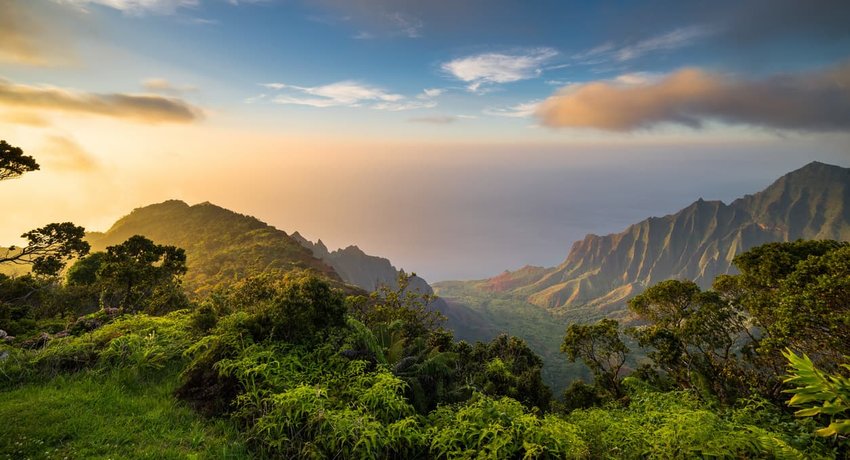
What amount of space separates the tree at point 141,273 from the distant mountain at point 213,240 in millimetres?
12175

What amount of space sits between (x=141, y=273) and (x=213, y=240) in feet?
284

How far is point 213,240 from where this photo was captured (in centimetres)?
9681

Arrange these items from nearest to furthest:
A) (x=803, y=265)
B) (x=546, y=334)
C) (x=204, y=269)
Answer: (x=803, y=265) < (x=204, y=269) < (x=546, y=334)

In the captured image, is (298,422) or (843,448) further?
(298,422)

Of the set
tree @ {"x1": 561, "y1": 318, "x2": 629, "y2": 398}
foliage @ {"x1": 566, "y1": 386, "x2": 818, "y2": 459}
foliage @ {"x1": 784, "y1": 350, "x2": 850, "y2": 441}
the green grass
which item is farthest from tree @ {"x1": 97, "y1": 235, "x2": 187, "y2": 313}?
tree @ {"x1": 561, "y1": 318, "x2": 629, "y2": 398}

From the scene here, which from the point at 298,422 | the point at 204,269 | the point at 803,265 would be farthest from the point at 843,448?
the point at 204,269

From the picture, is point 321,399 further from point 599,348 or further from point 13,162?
point 599,348

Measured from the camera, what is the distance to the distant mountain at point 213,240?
215 ft

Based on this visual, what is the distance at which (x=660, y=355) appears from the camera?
83.4 feet

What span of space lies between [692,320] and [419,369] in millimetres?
24728

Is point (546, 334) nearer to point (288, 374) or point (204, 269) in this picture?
point (204, 269)

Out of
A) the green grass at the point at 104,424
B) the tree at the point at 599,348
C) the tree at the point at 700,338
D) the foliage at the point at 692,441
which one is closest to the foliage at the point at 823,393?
the foliage at the point at 692,441

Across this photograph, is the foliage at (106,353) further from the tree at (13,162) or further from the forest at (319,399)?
the tree at (13,162)

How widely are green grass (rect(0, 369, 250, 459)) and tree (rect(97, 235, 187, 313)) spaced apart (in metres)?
13.1
